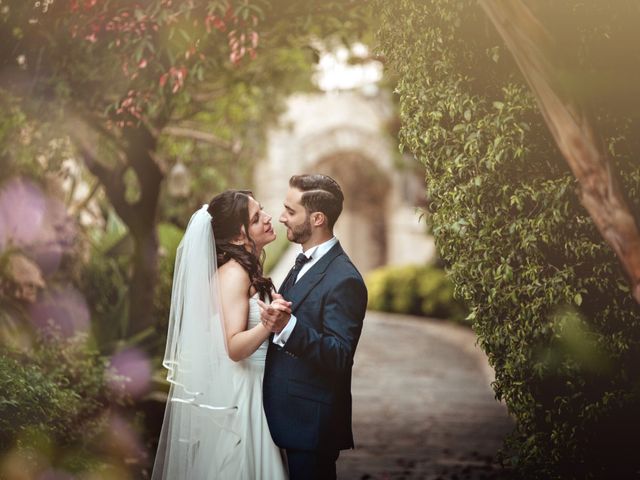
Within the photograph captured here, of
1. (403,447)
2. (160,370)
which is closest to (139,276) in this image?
(160,370)

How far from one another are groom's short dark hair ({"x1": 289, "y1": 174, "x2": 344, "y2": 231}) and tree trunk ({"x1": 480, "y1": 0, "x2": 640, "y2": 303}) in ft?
3.42

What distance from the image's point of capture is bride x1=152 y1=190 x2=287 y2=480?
4191 mm

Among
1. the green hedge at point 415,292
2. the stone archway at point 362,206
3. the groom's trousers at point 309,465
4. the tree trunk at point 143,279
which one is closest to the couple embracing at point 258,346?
the groom's trousers at point 309,465

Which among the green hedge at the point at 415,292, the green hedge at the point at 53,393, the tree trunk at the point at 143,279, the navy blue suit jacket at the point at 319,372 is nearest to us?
the navy blue suit jacket at the point at 319,372

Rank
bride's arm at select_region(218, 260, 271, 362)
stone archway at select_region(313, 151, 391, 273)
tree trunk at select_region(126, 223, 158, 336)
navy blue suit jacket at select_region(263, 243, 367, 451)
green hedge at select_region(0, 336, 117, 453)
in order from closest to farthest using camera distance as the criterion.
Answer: navy blue suit jacket at select_region(263, 243, 367, 451) < bride's arm at select_region(218, 260, 271, 362) < green hedge at select_region(0, 336, 117, 453) < tree trunk at select_region(126, 223, 158, 336) < stone archway at select_region(313, 151, 391, 273)

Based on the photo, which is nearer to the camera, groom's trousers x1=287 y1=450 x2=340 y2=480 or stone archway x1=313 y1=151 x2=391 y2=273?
groom's trousers x1=287 y1=450 x2=340 y2=480

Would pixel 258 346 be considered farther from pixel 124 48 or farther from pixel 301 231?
pixel 124 48

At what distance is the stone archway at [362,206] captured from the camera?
29.8 metres

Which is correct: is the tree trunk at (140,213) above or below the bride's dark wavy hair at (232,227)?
above

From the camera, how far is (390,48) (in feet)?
15.8

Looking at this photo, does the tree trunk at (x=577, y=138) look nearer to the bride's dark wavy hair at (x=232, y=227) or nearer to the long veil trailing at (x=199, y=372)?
the bride's dark wavy hair at (x=232, y=227)

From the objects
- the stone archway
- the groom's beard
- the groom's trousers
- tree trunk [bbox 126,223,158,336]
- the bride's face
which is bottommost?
the groom's trousers

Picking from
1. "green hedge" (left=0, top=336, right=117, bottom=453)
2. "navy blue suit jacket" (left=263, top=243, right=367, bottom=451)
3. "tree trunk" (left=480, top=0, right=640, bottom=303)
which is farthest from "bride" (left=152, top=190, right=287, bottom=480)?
"tree trunk" (left=480, top=0, right=640, bottom=303)

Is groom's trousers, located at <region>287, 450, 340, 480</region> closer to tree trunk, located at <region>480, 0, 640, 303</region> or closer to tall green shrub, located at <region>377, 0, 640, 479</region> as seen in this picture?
tall green shrub, located at <region>377, 0, 640, 479</region>
